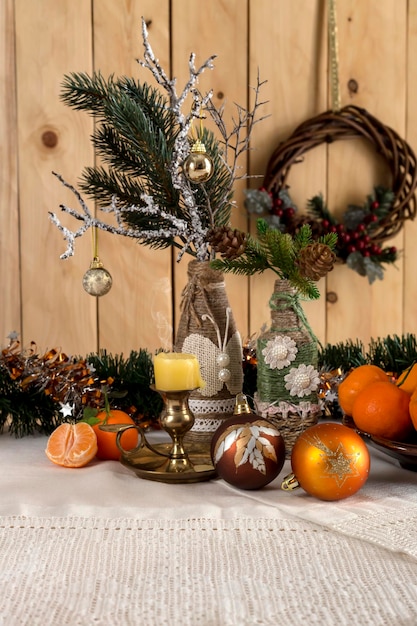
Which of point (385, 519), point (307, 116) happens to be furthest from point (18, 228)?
point (385, 519)

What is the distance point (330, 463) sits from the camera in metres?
0.76

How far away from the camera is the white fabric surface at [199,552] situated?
0.56m

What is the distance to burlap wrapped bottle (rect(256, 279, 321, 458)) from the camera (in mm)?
908

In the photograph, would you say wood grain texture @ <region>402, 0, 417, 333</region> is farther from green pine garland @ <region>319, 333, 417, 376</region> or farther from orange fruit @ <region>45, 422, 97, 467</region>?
orange fruit @ <region>45, 422, 97, 467</region>

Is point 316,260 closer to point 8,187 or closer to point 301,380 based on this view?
point 301,380

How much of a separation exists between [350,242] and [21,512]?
4.39 ft

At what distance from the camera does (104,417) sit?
0.97 metres

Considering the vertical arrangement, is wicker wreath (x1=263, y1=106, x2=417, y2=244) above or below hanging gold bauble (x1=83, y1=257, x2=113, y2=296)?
above

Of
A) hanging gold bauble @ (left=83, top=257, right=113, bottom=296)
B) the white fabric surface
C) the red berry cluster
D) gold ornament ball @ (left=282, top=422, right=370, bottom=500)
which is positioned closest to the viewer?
the white fabric surface

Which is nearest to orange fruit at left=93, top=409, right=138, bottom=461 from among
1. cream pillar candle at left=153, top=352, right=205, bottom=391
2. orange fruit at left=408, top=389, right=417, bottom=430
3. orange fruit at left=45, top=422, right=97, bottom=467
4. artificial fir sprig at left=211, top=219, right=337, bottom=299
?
orange fruit at left=45, top=422, right=97, bottom=467

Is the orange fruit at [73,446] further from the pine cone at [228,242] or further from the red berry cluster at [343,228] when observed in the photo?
the red berry cluster at [343,228]

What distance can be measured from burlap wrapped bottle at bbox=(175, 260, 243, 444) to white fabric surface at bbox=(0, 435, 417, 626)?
0.12 m

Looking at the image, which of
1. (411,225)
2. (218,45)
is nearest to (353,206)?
(411,225)

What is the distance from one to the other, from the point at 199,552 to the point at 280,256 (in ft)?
1.24
